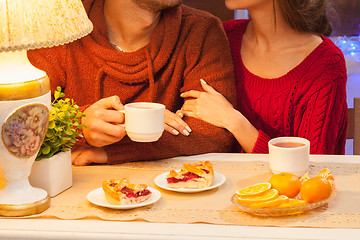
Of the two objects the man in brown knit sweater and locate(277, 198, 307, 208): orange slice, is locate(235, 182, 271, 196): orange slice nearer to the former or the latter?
locate(277, 198, 307, 208): orange slice

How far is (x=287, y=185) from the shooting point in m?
1.31

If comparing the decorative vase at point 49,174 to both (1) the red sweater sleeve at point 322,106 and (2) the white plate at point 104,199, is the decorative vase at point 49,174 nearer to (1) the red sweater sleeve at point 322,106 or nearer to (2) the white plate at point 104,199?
(2) the white plate at point 104,199

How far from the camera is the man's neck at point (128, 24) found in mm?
1874

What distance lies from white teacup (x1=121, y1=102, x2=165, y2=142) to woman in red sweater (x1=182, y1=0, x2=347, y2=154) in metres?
0.49

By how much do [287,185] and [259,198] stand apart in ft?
0.28

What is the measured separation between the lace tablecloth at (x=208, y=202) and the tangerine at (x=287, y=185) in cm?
6

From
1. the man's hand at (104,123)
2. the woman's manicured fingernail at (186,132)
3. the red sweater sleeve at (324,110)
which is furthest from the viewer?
the red sweater sleeve at (324,110)

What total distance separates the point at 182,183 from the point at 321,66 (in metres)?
0.89

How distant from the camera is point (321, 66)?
2.04 meters

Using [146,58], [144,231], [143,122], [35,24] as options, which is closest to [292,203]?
[144,231]

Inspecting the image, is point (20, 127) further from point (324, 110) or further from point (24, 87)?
point (324, 110)

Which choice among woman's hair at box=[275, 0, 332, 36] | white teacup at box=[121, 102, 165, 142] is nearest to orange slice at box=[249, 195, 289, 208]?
white teacup at box=[121, 102, 165, 142]

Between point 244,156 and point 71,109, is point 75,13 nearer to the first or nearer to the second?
point 71,109

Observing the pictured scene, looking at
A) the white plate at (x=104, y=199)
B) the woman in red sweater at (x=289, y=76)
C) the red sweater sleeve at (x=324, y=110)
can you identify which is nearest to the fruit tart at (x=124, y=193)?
the white plate at (x=104, y=199)
